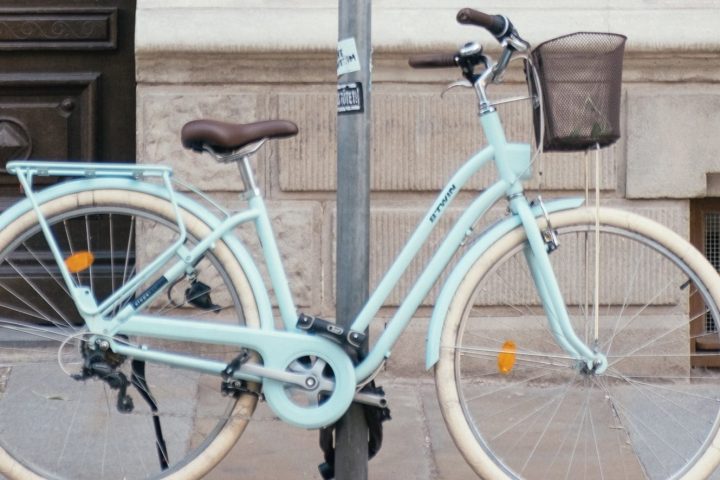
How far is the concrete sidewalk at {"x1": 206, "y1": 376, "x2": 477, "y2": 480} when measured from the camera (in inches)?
154

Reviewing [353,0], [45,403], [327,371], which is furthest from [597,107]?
[45,403]

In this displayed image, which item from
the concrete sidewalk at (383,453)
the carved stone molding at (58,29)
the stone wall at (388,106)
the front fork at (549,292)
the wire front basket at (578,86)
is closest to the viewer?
the wire front basket at (578,86)

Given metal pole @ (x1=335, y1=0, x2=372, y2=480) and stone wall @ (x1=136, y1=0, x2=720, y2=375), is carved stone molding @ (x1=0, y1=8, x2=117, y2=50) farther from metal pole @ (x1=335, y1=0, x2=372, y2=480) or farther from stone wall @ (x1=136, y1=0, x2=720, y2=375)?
metal pole @ (x1=335, y1=0, x2=372, y2=480)

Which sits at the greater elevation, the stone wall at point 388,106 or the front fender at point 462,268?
the stone wall at point 388,106

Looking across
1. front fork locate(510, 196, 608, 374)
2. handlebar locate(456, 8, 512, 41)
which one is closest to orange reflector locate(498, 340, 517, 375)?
front fork locate(510, 196, 608, 374)

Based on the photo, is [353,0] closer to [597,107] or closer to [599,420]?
[597,107]

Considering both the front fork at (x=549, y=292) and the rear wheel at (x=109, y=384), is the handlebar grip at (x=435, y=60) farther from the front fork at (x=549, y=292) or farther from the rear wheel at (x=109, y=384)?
the rear wheel at (x=109, y=384)

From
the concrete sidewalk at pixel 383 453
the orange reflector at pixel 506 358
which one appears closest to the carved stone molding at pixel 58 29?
the concrete sidewalk at pixel 383 453

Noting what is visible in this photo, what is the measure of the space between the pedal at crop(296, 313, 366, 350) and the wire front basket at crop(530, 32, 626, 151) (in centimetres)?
76

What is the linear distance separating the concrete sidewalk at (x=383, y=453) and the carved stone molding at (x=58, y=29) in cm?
188

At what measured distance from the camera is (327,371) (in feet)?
10.9

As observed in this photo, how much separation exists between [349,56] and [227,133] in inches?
15.8

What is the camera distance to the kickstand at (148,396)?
3.38 meters

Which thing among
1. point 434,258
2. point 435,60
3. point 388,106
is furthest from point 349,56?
point 388,106
